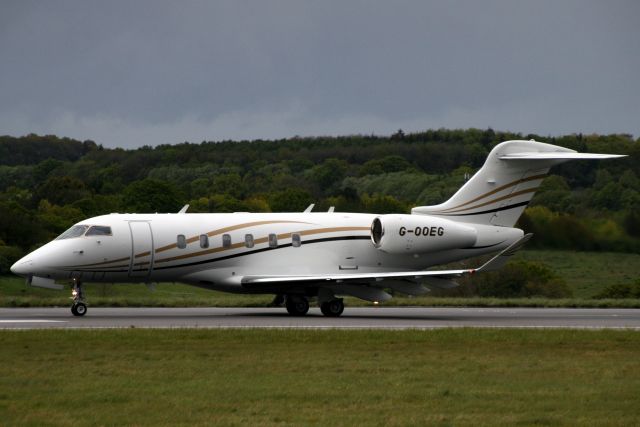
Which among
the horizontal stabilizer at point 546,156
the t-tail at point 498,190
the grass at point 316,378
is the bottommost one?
the grass at point 316,378

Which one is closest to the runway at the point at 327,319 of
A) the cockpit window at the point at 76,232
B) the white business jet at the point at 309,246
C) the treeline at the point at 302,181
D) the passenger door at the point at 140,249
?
the white business jet at the point at 309,246

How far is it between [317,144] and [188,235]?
113 m

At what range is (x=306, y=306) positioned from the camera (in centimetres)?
3353

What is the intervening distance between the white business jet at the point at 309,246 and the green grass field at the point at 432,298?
607 centimetres

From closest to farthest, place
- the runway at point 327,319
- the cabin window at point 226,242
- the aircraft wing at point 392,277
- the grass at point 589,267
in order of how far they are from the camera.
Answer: the runway at point 327,319 < the aircraft wing at point 392,277 < the cabin window at point 226,242 < the grass at point 589,267

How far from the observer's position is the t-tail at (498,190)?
116 feet

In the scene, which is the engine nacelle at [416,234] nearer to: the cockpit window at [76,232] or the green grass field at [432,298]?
the green grass field at [432,298]

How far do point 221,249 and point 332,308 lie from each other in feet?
11.3

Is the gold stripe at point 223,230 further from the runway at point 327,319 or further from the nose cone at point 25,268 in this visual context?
the nose cone at point 25,268

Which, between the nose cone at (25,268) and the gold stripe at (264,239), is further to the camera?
the gold stripe at (264,239)

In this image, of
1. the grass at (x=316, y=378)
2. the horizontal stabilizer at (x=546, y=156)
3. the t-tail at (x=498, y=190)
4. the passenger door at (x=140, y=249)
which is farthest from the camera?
the t-tail at (x=498, y=190)

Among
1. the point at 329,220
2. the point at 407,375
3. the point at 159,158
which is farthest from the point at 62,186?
the point at 407,375

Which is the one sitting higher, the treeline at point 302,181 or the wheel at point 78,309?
the treeline at point 302,181

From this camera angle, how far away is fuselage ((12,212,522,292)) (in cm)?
3153
